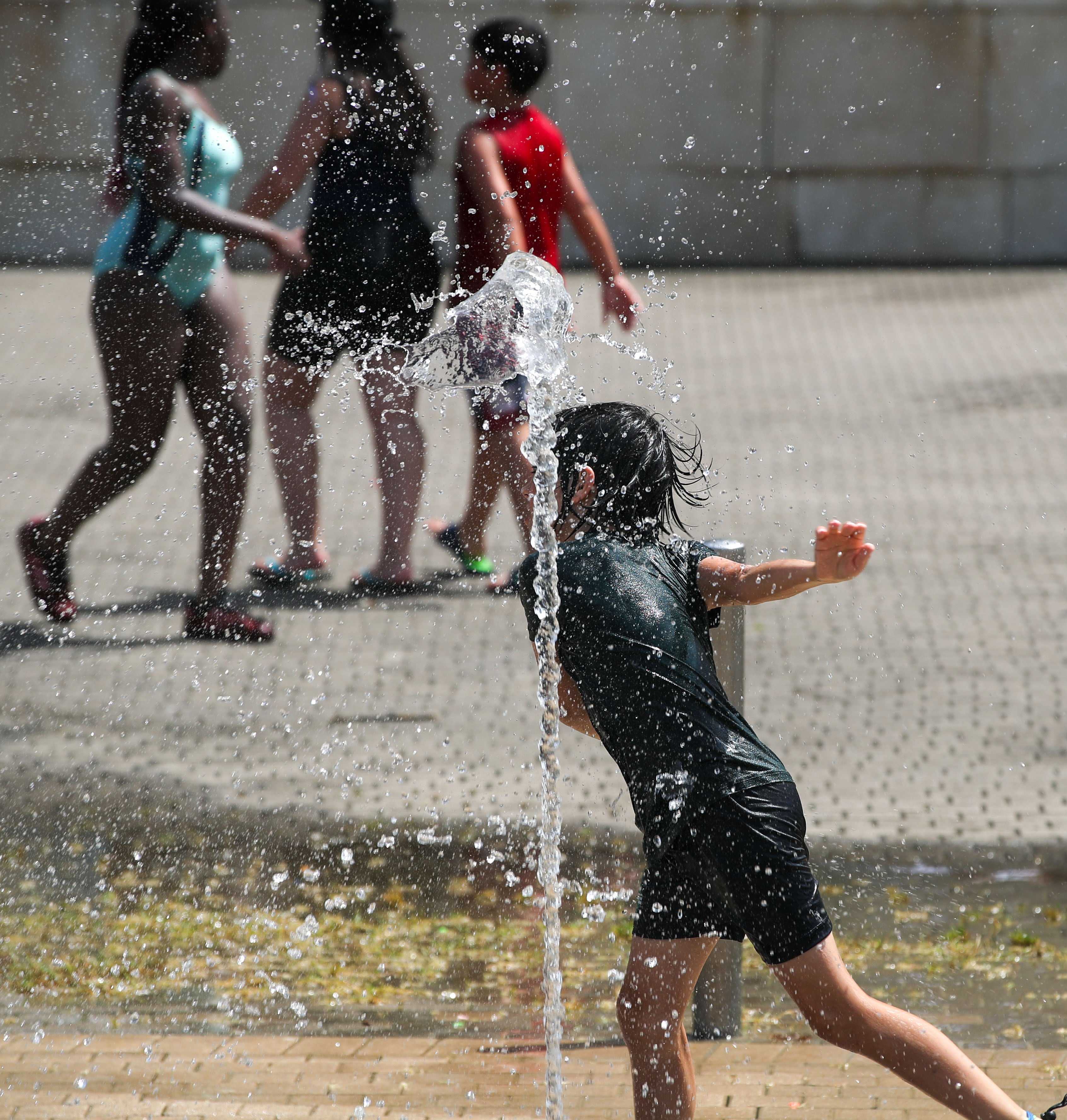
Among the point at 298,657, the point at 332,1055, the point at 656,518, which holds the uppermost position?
the point at 656,518

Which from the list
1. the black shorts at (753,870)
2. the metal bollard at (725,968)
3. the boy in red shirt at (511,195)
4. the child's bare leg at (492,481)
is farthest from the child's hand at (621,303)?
the black shorts at (753,870)

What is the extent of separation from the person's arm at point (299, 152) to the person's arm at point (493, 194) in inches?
20.6

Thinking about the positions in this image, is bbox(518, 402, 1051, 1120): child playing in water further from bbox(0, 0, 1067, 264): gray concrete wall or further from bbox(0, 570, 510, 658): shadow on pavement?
bbox(0, 0, 1067, 264): gray concrete wall

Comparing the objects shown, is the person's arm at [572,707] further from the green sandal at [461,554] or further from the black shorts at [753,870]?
the green sandal at [461,554]

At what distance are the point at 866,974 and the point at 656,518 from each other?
1.58 metres

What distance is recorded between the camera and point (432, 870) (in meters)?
4.62

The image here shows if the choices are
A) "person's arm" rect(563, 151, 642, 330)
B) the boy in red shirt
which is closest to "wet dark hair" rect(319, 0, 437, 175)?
the boy in red shirt

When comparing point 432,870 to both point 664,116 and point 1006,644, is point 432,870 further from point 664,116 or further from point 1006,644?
point 664,116

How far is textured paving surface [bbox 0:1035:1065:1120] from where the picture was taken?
10.6 ft

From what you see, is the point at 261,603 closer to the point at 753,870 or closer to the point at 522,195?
the point at 522,195

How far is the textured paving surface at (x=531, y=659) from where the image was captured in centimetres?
519

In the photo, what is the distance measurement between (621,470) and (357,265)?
3675mm

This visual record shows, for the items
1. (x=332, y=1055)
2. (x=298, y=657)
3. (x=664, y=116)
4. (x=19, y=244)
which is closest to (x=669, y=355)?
(x=664, y=116)

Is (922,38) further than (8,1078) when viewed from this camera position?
Yes
